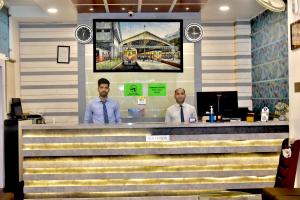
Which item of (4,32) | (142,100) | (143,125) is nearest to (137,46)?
(142,100)

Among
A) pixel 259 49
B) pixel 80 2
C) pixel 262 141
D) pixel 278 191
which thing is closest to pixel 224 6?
pixel 259 49

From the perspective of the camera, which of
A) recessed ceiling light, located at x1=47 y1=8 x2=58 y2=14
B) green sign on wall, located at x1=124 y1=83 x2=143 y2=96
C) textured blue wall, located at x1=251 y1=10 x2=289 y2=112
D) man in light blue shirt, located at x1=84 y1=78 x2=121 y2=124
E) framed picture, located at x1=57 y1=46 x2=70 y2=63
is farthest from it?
framed picture, located at x1=57 y1=46 x2=70 y2=63

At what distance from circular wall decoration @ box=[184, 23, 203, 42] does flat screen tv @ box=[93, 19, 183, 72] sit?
147mm

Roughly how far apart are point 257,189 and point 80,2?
446 cm

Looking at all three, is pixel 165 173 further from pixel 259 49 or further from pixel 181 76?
pixel 259 49

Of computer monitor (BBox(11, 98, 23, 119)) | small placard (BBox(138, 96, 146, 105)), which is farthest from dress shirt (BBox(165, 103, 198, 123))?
computer monitor (BBox(11, 98, 23, 119))

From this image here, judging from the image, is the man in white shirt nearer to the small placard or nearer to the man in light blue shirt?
the man in light blue shirt

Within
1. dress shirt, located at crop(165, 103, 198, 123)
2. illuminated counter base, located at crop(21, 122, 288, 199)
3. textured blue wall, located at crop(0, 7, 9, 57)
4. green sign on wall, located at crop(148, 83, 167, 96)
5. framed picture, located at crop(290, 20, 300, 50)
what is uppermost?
textured blue wall, located at crop(0, 7, 9, 57)

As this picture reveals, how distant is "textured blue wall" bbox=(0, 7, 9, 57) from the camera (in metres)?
8.45

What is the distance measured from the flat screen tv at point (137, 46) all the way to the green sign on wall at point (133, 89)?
12.3 inches

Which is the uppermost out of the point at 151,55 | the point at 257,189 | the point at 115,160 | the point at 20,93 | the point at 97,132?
the point at 151,55

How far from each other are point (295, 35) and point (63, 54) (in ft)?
18.1

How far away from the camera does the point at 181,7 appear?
27.9 ft

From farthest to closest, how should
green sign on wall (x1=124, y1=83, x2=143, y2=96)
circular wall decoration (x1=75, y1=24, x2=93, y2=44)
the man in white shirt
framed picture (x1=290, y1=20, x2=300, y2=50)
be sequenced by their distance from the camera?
green sign on wall (x1=124, y1=83, x2=143, y2=96) < circular wall decoration (x1=75, y1=24, x2=93, y2=44) < the man in white shirt < framed picture (x1=290, y1=20, x2=300, y2=50)
